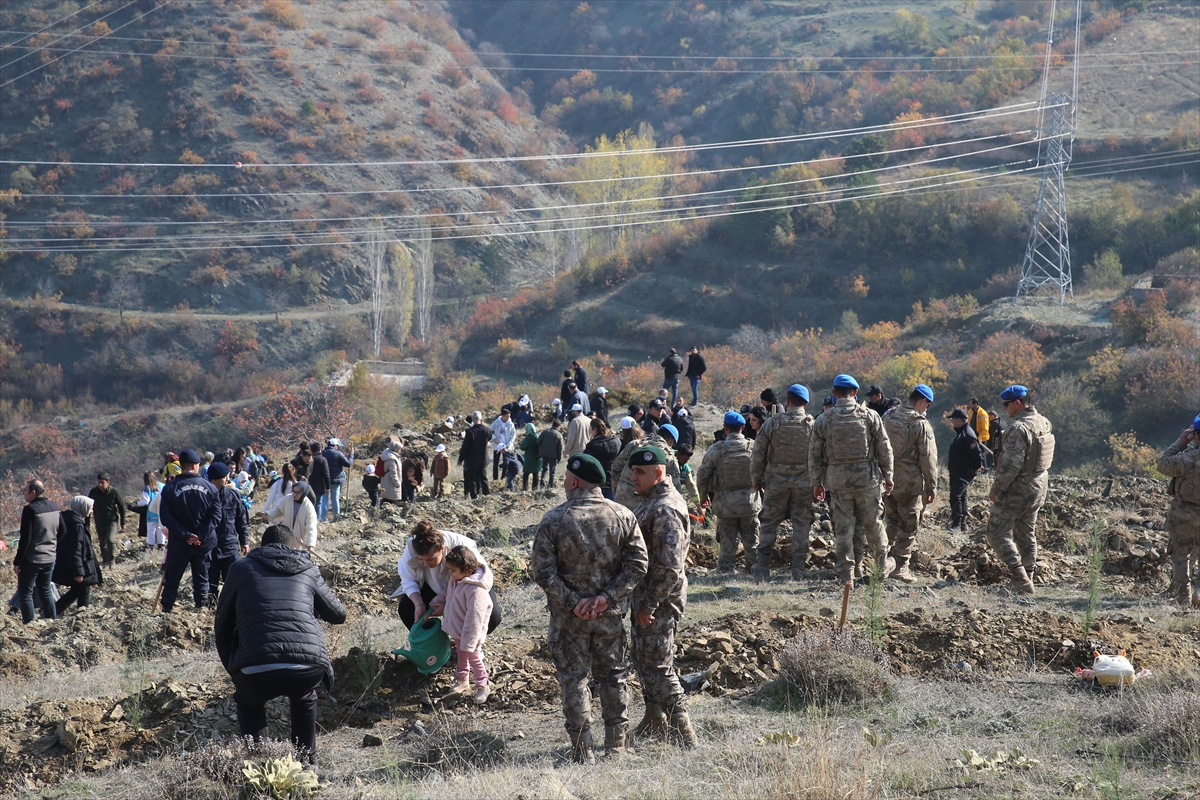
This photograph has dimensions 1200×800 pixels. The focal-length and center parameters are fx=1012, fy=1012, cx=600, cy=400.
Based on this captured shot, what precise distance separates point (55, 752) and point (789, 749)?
14.7ft

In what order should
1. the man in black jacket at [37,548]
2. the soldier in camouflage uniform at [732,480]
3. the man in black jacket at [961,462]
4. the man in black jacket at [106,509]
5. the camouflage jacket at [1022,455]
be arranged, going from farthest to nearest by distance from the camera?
the man in black jacket at [106,509]
the man in black jacket at [961,462]
the man in black jacket at [37,548]
the soldier in camouflage uniform at [732,480]
the camouflage jacket at [1022,455]

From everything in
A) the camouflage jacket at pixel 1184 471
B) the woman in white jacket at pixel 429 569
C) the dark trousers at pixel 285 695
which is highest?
the camouflage jacket at pixel 1184 471

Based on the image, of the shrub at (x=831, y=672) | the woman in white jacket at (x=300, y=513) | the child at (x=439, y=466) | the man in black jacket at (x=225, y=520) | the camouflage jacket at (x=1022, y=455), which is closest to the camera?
the shrub at (x=831, y=672)

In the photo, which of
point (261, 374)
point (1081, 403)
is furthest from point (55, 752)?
point (261, 374)

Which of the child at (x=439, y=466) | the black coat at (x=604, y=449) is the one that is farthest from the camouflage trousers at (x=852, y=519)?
the child at (x=439, y=466)

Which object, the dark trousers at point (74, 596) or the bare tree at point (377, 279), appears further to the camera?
the bare tree at point (377, 279)

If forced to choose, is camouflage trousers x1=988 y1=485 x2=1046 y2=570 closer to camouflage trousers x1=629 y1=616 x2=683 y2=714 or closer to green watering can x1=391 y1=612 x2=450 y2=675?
camouflage trousers x1=629 y1=616 x2=683 y2=714

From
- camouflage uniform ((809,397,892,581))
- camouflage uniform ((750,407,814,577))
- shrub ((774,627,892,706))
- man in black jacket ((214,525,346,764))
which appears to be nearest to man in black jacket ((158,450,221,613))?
man in black jacket ((214,525,346,764))

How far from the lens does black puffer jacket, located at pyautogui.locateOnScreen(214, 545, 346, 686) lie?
5.13 meters

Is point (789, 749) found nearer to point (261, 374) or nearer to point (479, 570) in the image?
point (479, 570)

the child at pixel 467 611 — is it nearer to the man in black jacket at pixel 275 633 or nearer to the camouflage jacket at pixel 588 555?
the man in black jacket at pixel 275 633

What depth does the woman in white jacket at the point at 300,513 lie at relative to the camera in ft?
34.0

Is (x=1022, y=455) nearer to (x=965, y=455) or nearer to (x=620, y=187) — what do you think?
(x=965, y=455)

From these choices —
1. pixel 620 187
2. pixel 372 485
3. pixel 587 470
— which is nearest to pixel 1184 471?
pixel 587 470
